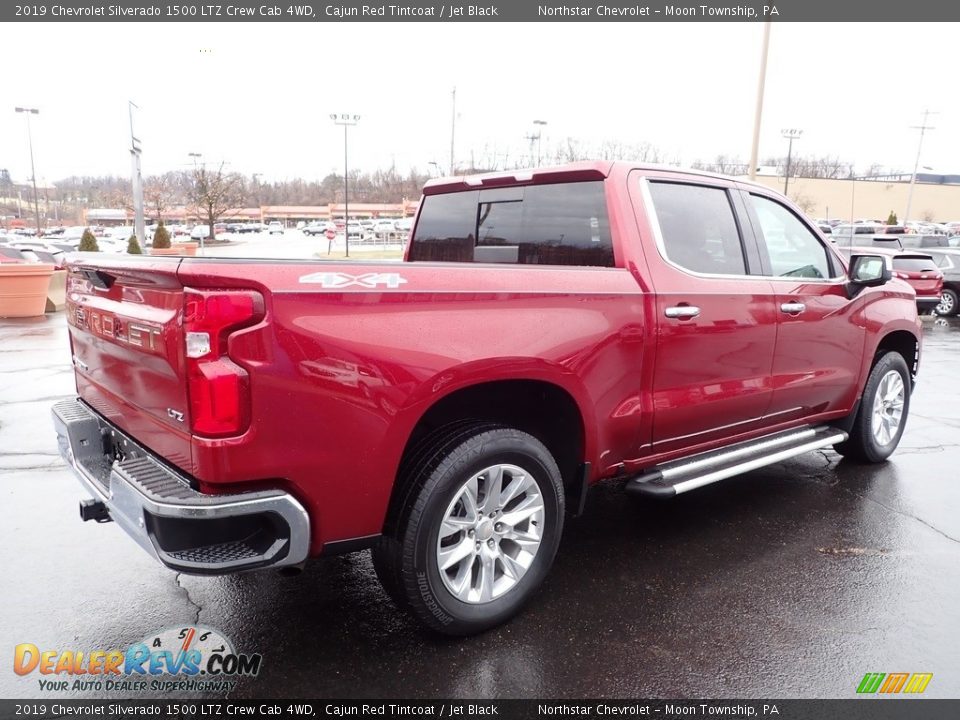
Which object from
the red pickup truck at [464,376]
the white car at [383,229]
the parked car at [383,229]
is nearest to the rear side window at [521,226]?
the red pickup truck at [464,376]

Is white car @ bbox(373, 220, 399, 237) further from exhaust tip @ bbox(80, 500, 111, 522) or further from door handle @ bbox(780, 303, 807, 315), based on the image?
exhaust tip @ bbox(80, 500, 111, 522)

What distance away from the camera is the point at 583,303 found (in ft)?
10.2

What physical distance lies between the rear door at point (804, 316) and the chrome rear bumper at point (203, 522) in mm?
3085

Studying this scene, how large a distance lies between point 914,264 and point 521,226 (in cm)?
1463

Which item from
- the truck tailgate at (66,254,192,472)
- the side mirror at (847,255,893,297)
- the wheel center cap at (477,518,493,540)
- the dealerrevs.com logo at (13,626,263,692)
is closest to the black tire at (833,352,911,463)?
the side mirror at (847,255,893,297)

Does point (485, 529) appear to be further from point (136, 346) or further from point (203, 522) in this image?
point (136, 346)

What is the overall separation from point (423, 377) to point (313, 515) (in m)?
0.65

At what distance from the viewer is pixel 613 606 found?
3244 millimetres

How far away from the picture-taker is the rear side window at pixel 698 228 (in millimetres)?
3631

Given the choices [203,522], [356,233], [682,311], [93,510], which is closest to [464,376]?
[203,522]

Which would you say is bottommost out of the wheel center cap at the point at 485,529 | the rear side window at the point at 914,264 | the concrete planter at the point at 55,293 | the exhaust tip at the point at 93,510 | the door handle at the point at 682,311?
the concrete planter at the point at 55,293

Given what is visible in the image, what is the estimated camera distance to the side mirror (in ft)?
14.7

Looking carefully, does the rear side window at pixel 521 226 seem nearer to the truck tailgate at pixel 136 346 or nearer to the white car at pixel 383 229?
the truck tailgate at pixel 136 346

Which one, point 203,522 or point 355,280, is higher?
point 355,280
